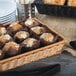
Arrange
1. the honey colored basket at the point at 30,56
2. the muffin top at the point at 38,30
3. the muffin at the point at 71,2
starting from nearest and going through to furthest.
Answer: the honey colored basket at the point at 30,56 < the muffin top at the point at 38,30 < the muffin at the point at 71,2

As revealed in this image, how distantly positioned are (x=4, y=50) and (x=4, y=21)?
0.75 ft

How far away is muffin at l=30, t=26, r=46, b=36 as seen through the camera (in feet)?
2.80

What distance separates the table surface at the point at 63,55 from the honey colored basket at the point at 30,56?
0.03 metres

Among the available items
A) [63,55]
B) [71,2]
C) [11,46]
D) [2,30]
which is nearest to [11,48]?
[11,46]

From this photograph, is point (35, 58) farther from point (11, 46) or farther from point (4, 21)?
point (4, 21)

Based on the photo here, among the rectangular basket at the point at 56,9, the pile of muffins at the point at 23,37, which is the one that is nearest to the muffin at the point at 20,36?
the pile of muffins at the point at 23,37

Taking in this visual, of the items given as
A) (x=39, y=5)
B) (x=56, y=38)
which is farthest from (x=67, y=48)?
(x=39, y=5)

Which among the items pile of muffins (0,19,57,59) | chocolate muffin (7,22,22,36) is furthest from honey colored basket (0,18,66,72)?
chocolate muffin (7,22,22,36)

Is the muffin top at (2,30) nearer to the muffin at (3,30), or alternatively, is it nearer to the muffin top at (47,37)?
the muffin at (3,30)

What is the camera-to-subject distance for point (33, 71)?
0.80m

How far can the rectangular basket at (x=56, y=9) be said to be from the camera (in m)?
0.97

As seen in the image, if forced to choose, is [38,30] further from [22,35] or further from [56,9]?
[56,9]

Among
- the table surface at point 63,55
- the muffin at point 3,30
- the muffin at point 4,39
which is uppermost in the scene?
the muffin at point 3,30

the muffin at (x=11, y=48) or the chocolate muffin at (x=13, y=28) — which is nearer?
the muffin at (x=11, y=48)
